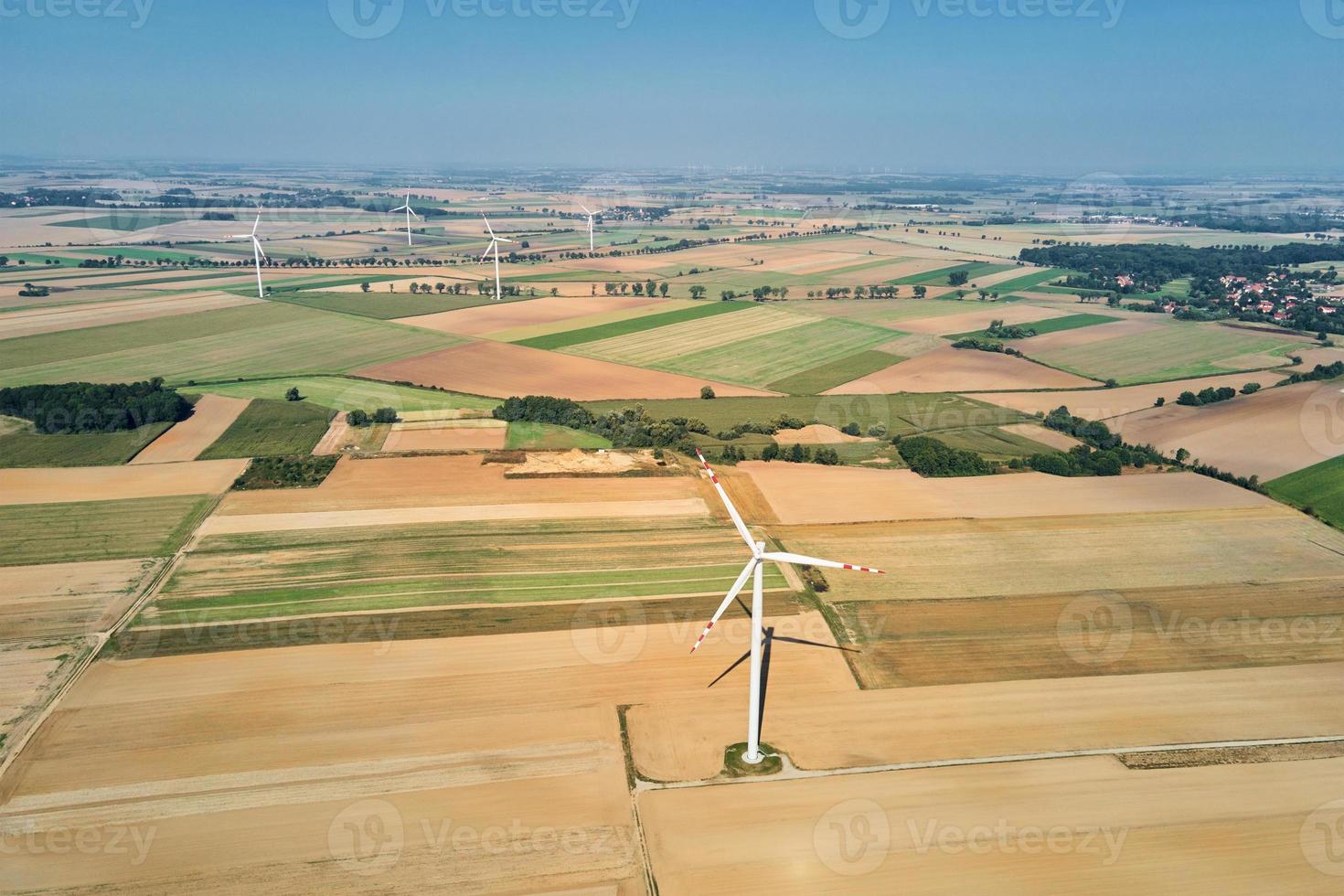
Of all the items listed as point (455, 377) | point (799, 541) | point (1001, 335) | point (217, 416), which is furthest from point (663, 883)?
point (1001, 335)

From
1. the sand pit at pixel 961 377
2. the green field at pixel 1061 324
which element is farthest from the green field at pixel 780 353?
the green field at pixel 1061 324

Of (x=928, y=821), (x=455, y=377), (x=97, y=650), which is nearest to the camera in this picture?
(x=928, y=821)

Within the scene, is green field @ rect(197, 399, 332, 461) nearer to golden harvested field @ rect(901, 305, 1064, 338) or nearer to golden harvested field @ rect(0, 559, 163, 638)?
golden harvested field @ rect(0, 559, 163, 638)

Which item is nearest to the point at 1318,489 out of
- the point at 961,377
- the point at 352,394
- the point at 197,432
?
the point at 961,377

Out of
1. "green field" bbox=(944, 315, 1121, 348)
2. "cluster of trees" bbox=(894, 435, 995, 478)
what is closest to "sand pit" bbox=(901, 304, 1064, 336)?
"green field" bbox=(944, 315, 1121, 348)

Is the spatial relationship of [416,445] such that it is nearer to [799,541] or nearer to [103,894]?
[799,541]

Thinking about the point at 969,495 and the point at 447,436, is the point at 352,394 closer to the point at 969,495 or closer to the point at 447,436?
the point at 447,436

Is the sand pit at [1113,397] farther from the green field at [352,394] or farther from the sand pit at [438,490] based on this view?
the green field at [352,394]
